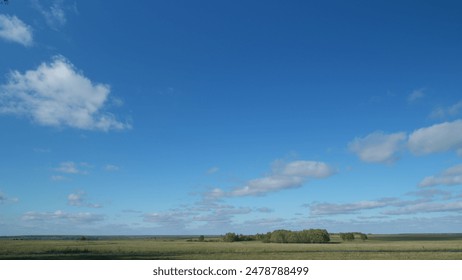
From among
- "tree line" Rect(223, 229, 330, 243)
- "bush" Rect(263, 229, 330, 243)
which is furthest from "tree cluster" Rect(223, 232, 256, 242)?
"bush" Rect(263, 229, 330, 243)

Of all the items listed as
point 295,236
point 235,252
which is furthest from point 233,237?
point 235,252

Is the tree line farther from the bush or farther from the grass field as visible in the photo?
the grass field

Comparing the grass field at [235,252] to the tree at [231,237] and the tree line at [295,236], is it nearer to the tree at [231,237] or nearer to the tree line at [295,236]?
the tree line at [295,236]

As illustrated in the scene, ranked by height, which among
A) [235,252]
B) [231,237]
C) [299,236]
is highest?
[231,237]

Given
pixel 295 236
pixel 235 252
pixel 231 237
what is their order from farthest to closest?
pixel 231 237, pixel 295 236, pixel 235 252

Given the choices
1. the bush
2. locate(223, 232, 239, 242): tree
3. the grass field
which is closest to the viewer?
the grass field

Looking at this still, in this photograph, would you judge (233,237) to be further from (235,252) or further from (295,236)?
(235,252)

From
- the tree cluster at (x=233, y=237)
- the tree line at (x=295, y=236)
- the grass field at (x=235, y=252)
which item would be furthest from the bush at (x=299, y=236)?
the grass field at (x=235, y=252)

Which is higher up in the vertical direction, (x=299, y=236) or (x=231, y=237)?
(x=231, y=237)

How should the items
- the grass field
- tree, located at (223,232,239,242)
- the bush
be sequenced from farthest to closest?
1. tree, located at (223,232,239,242)
2. the bush
3. the grass field
